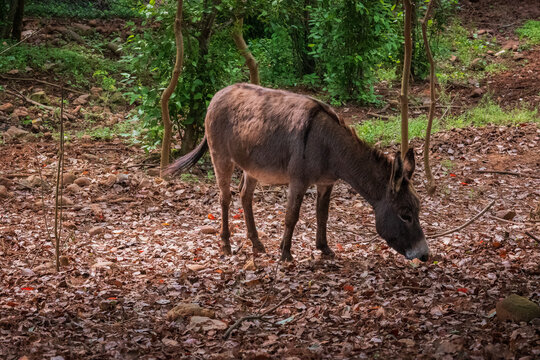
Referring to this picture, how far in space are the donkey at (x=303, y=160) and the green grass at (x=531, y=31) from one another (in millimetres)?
12873

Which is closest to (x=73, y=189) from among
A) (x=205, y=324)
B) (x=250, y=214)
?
(x=250, y=214)

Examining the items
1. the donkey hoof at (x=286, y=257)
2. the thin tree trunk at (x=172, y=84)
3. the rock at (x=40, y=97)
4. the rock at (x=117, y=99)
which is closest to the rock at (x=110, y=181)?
the thin tree trunk at (x=172, y=84)

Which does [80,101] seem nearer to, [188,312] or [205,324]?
[188,312]

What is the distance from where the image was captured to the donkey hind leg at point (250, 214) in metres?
6.95

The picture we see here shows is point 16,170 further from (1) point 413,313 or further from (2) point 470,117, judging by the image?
(2) point 470,117

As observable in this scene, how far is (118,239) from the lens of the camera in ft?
→ 24.0

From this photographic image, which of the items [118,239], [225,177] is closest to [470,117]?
[225,177]

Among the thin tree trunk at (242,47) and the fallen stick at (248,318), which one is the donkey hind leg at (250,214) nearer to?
the fallen stick at (248,318)

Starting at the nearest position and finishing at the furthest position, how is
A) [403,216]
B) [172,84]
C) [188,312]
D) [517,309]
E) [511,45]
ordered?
1. [517,309]
2. [188,312]
3. [403,216]
4. [172,84]
5. [511,45]

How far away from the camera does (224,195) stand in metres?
7.09

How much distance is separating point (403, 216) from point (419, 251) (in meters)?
0.38

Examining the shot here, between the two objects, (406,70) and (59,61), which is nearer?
(406,70)

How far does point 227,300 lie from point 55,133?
7.24 meters

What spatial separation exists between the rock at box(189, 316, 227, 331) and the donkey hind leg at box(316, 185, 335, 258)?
2.00 metres
